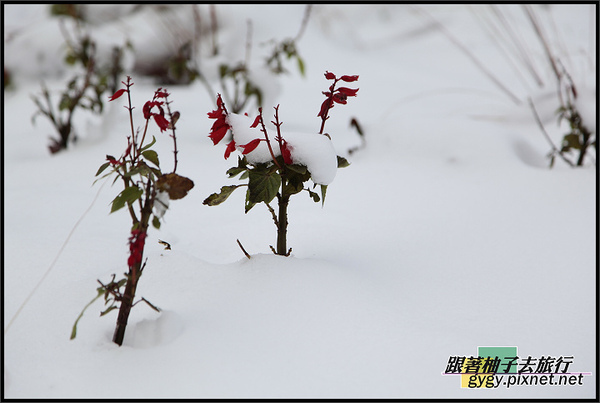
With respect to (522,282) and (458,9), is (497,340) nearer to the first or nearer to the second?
(522,282)

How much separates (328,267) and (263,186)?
218 mm

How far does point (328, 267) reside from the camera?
0.93m

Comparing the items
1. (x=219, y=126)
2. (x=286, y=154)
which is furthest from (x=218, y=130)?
(x=286, y=154)

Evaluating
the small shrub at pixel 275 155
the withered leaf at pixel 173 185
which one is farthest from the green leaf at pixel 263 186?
the withered leaf at pixel 173 185

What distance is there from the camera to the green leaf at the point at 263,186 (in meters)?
0.79

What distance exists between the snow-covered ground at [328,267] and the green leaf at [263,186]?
157 mm

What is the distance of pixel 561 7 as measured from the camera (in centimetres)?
342

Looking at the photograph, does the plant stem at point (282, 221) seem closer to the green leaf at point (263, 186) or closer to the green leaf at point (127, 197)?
the green leaf at point (263, 186)

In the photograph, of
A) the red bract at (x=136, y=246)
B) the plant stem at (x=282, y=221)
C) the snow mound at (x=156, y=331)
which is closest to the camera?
the red bract at (x=136, y=246)

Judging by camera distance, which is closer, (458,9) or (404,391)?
(404,391)

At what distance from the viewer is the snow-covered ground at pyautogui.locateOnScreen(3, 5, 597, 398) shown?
0.73m

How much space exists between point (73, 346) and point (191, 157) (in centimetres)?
92

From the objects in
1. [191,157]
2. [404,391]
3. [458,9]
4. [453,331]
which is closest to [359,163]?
[191,157]

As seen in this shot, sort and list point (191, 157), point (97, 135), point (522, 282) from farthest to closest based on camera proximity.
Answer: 1. point (97, 135)
2. point (191, 157)
3. point (522, 282)
